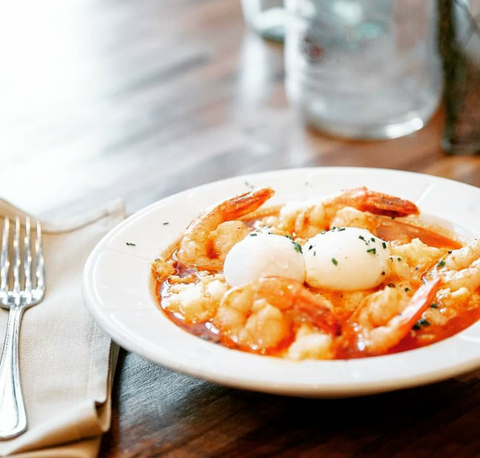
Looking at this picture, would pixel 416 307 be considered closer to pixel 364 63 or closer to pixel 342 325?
pixel 342 325

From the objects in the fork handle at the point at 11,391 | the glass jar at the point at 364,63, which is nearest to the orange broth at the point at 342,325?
the fork handle at the point at 11,391

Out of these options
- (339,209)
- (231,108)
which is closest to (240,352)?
(339,209)

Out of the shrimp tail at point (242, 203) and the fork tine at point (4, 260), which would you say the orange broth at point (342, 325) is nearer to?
the shrimp tail at point (242, 203)

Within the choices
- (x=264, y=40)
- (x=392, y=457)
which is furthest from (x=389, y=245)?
(x=264, y=40)

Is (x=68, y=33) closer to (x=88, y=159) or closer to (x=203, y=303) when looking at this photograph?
(x=88, y=159)

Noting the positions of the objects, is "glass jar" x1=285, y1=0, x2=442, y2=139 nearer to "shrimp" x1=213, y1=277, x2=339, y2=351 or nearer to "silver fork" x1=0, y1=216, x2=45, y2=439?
"silver fork" x1=0, y1=216, x2=45, y2=439
